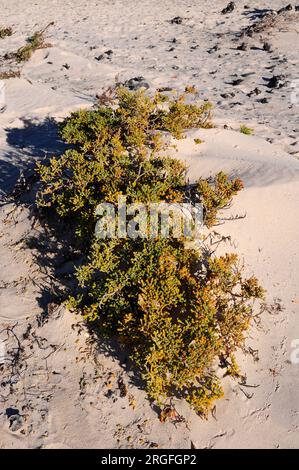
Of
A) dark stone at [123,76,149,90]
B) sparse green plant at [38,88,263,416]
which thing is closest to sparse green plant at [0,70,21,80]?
dark stone at [123,76,149,90]

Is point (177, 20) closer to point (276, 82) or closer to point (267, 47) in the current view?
point (267, 47)

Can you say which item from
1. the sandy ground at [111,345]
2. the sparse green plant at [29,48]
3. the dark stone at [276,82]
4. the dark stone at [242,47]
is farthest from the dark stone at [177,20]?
the dark stone at [276,82]

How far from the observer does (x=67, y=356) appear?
5883 millimetres

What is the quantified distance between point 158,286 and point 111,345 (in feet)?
3.96

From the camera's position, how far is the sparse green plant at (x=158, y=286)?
5355 millimetres

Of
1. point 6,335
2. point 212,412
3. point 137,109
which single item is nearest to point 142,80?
point 137,109

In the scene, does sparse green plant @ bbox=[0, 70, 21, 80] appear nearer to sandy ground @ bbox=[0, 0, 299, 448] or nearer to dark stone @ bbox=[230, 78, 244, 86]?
sandy ground @ bbox=[0, 0, 299, 448]

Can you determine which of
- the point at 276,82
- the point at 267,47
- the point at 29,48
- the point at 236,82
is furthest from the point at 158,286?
the point at 267,47

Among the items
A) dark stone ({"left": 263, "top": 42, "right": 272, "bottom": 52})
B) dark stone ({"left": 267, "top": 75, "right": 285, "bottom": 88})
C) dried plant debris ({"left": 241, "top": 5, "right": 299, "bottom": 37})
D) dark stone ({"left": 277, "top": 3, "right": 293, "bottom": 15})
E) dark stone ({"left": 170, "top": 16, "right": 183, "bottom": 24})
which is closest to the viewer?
dark stone ({"left": 267, "top": 75, "right": 285, "bottom": 88})

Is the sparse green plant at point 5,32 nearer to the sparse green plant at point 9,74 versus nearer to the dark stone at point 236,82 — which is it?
the sparse green plant at point 9,74

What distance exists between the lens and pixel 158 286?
18.8ft

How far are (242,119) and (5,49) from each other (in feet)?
40.0

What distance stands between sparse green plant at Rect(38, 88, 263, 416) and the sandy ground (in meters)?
0.38

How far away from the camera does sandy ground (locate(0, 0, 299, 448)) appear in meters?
5.26
